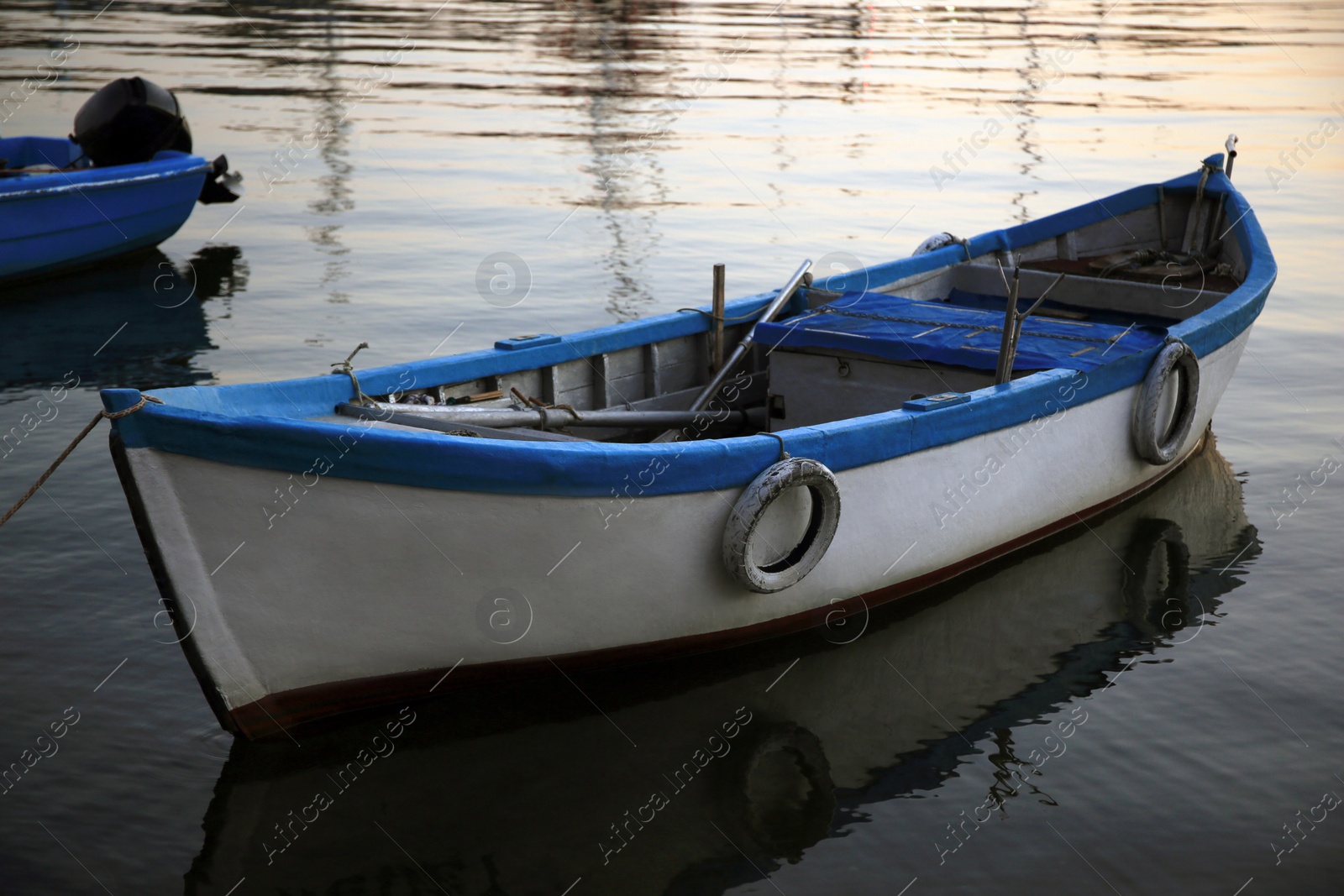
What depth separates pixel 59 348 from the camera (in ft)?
35.0

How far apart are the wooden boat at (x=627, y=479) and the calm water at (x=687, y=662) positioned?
296 mm

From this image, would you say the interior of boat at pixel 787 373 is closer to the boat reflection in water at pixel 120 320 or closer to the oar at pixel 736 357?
the oar at pixel 736 357

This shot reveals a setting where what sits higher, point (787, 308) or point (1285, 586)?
point (787, 308)

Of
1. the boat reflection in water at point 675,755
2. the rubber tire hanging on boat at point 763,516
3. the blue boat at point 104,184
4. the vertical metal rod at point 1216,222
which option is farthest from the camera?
the blue boat at point 104,184

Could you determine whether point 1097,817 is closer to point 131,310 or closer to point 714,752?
point 714,752

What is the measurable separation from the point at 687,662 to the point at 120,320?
310 inches

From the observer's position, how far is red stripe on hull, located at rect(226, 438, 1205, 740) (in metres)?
5.21

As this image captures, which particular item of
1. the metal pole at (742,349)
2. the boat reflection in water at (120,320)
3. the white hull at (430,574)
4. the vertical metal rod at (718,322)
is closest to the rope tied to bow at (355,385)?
the white hull at (430,574)

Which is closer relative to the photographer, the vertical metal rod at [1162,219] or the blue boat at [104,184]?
the vertical metal rod at [1162,219]

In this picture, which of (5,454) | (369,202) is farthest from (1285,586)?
(369,202)

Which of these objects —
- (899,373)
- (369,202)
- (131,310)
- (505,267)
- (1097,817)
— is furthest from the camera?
(369,202)

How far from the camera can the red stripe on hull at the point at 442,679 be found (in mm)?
5215

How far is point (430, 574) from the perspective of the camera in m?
5.05

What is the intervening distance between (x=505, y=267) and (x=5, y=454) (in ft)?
20.0
